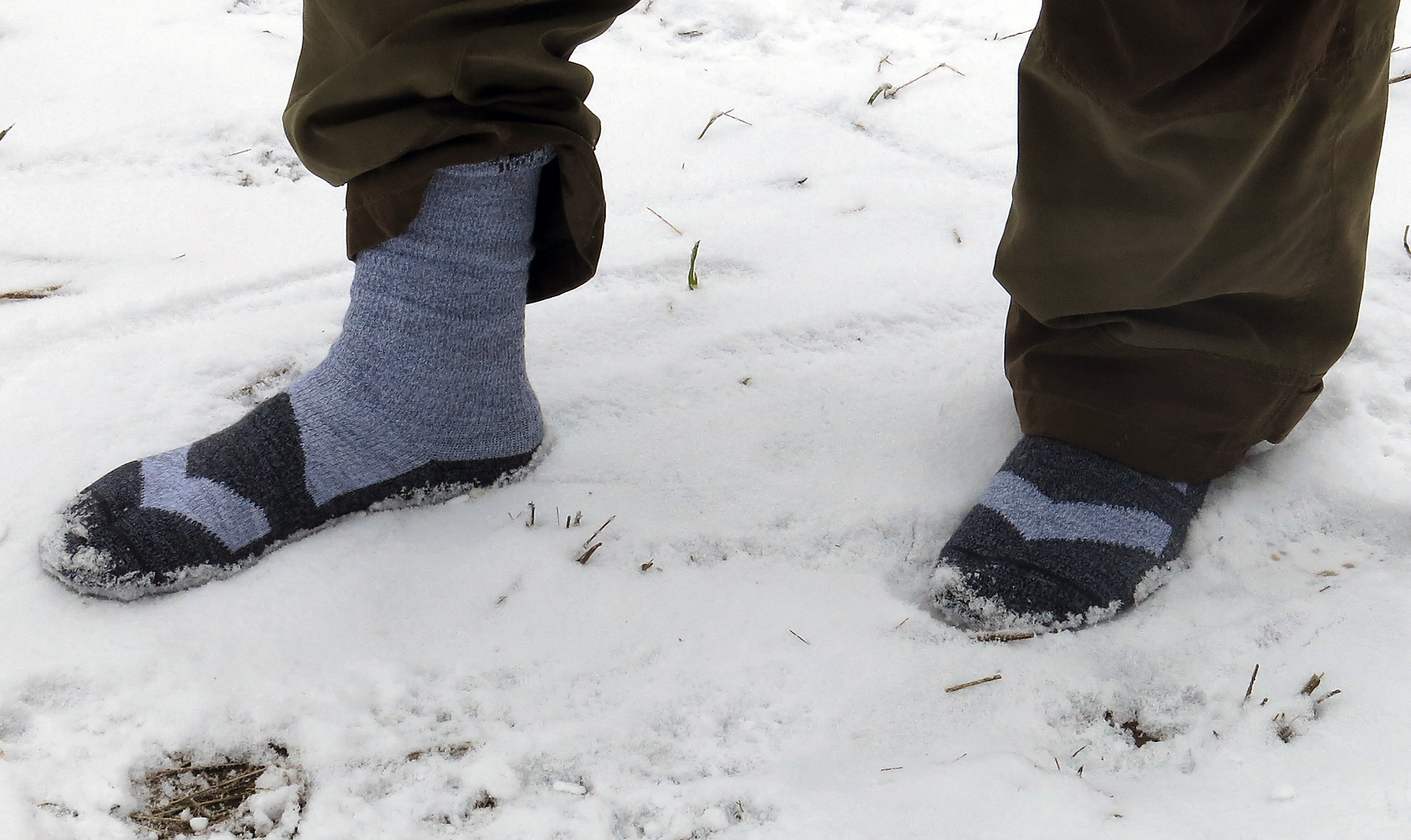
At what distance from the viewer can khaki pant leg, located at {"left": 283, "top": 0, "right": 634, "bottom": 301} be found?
0.78m

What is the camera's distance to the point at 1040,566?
95cm

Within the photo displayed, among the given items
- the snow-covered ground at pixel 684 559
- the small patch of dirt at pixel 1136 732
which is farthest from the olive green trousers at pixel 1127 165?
the small patch of dirt at pixel 1136 732

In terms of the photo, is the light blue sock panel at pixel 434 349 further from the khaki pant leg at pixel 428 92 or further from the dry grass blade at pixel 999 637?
the dry grass blade at pixel 999 637

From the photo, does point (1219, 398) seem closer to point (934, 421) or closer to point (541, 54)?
point (934, 421)

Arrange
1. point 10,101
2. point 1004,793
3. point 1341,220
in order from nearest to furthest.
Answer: point 1004,793 < point 1341,220 < point 10,101

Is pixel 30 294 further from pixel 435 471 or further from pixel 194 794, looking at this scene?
pixel 194 794

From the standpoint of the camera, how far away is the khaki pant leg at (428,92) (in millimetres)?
782

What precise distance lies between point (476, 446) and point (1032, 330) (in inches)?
25.3

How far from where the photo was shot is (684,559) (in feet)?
3.24

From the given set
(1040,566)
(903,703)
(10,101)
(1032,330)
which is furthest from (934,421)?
(10,101)

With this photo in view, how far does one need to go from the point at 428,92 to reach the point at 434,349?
10.9 inches

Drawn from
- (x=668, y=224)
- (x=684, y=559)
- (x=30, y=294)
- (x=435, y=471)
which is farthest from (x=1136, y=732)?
(x=30, y=294)

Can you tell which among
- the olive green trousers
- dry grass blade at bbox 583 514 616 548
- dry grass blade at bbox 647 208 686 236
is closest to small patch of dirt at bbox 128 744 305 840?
dry grass blade at bbox 583 514 616 548

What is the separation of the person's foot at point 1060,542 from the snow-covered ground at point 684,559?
0.03 metres
